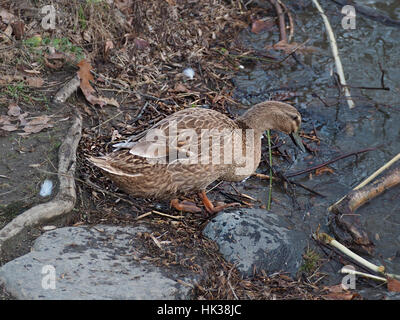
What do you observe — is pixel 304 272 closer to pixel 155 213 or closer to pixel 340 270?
pixel 340 270

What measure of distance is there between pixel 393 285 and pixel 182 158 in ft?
5.95

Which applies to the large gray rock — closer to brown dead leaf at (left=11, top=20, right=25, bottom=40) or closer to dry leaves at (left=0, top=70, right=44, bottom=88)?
dry leaves at (left=0, top=70, right=44, bottom=88)

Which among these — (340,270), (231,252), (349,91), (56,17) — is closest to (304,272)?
(340,270)

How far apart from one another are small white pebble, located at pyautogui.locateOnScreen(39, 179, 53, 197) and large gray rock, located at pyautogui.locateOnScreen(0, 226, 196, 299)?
0.41m

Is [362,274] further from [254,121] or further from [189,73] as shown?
[189,73]

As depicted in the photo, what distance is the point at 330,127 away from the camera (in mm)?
5910

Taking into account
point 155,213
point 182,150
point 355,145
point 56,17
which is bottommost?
point 355,145

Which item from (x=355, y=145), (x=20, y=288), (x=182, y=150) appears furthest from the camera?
(x=355, y=145)

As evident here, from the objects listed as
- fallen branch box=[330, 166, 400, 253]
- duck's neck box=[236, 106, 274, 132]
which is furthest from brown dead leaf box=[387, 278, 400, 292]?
duck's neck box=[236, 106, 274, 132]

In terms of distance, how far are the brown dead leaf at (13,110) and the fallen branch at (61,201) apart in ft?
1.65

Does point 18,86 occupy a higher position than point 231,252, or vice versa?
point 18,86

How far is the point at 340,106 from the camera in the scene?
6168 mm

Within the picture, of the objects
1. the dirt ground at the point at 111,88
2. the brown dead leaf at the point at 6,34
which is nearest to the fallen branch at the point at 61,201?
the dirt ground at the point at 111,88

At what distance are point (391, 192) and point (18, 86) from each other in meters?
3.53
